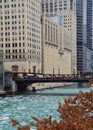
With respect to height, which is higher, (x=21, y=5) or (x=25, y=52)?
(x=21, y=5)

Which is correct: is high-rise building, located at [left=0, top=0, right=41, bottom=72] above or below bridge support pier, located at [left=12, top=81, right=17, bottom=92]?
above

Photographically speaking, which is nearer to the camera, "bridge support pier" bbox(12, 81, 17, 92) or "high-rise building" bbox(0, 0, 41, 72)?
"bridge support pier" bbox(12, 81, 17, 92)

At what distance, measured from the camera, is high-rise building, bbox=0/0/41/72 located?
522 feet

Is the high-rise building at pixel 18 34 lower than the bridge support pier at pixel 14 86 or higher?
higher

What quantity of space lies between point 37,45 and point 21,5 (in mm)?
20551

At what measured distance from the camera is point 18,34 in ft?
529

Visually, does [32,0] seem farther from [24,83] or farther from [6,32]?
[24,83]

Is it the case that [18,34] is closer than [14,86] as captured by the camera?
No

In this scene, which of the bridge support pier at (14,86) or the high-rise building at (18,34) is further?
the high-rise building at (18,34)

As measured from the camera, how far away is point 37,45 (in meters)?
172

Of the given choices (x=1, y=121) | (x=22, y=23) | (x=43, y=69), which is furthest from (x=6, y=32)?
(x=1, y=121)

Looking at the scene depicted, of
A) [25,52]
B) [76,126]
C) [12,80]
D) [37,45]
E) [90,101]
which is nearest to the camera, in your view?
[76,126]

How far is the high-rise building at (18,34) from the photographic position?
15912 cm

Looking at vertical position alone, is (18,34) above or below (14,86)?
above
